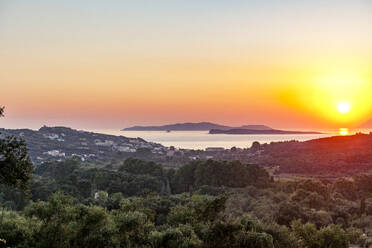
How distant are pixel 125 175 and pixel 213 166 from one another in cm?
1063

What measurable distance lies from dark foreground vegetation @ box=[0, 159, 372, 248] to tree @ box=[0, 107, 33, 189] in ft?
3.39

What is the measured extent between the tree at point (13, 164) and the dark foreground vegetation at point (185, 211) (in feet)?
3.39

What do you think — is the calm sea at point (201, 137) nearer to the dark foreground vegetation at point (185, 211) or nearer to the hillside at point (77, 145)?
the hillside at point (77, 145)

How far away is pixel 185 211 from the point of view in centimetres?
1958

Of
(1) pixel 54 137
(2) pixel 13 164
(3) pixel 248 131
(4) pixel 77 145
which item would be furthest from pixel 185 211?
(3) pixel 248 131

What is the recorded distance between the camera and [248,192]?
133 feet

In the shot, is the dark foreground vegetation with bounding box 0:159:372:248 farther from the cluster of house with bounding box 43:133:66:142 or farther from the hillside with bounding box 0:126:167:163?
the cluster of house with bounding box 43:133:66:142

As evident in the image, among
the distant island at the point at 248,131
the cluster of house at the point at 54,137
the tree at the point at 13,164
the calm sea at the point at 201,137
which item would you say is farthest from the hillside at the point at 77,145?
the tree at the point at 13,164

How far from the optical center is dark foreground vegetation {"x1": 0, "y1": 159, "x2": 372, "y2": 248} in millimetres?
16750

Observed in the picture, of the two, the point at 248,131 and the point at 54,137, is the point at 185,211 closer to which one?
the point at 54,137

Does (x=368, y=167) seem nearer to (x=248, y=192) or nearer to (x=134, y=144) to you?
(x=248, y=192)

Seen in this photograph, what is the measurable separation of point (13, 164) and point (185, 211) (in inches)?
420

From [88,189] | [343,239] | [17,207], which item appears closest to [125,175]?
[88,189]

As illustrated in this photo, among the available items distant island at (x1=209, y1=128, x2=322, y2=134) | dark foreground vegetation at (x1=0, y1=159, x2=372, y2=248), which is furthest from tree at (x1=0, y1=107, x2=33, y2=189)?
distant island at (x1=209, y1=128, x2=322, y2=134)
